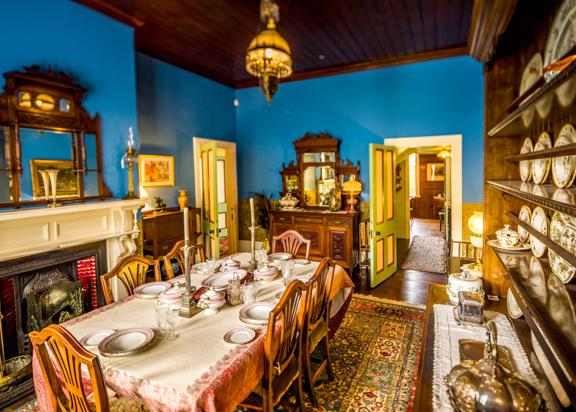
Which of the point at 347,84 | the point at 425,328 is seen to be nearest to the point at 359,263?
the point at 347,84

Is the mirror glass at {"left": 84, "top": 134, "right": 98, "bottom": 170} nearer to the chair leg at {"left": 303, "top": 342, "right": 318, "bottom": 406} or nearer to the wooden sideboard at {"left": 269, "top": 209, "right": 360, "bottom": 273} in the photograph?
the chair leg at {"left": 303, "top": 342, "right": 318, "bottom": 406}

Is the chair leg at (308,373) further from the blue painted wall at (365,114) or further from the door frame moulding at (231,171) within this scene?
the door frame moulding at (231,171)

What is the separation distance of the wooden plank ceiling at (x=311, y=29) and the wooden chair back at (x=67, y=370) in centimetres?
312

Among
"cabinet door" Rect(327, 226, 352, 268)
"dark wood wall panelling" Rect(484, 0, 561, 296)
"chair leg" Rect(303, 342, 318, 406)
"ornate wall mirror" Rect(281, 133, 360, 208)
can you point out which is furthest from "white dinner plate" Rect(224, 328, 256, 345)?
"ornate wall mirror" Rect(281, 133, 360, 208)

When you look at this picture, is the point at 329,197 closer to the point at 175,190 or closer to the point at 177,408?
the point at 175,190

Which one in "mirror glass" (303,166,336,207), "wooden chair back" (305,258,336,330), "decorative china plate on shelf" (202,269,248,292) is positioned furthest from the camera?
"mirror glass" (303,166,336,207)

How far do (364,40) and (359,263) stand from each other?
317 centimetres

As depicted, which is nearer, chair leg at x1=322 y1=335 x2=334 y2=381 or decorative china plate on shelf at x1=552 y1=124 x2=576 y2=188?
decorative china plate on shelf at x1=552 y1=124 x2=576 y2=188

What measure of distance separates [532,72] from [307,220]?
3.78 metres

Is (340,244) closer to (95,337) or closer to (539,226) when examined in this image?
(539,226)

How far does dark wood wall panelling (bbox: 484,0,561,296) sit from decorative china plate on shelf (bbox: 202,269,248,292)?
5.79 ft

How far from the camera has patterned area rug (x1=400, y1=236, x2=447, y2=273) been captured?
546cm

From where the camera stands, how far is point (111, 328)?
1.87 metres

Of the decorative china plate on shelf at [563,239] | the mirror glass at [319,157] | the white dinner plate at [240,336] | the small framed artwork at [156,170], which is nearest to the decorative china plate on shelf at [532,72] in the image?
the decorative china plate on shelf at [563,239]
